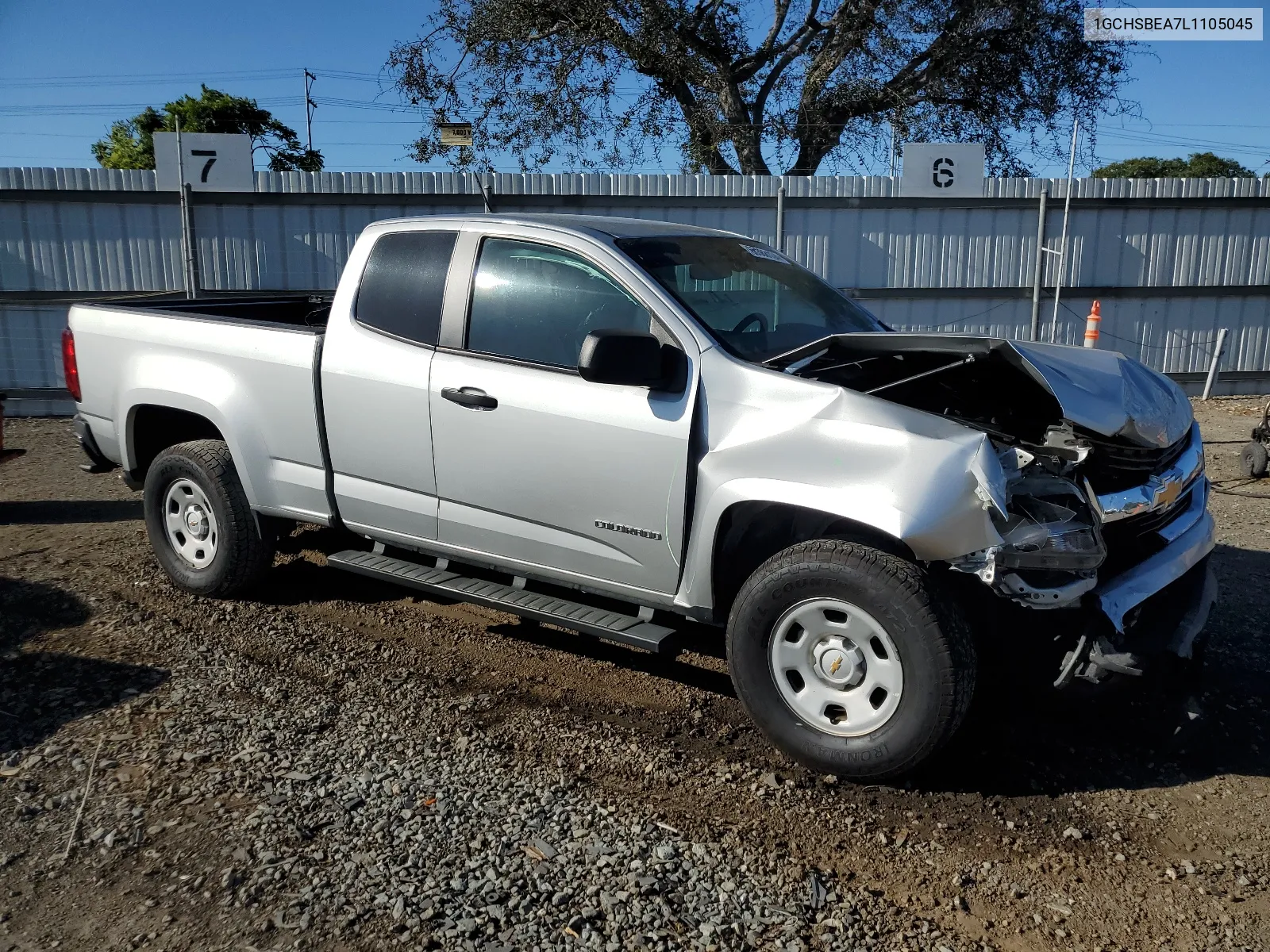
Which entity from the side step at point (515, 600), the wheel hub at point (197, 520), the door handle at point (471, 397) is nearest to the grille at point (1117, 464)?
the side step at point (515, 600)

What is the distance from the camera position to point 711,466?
12.7 ft

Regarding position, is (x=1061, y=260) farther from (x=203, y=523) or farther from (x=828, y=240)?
(x=203, y=523)

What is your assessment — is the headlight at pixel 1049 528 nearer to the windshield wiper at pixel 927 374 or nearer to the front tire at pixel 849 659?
the front tire at pixel 849 659

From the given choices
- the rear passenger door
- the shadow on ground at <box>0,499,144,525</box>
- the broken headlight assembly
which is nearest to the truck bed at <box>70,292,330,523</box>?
the rear passenger door

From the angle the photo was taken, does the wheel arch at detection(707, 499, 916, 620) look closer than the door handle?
Yes

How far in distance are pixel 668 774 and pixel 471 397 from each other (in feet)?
5.67

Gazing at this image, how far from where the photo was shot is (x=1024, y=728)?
413 cm

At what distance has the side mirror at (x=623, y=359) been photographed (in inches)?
149

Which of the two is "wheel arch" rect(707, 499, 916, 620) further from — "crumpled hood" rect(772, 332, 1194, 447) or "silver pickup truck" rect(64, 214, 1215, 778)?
"crumpled hood" rect(772, 332, 1194, 447)

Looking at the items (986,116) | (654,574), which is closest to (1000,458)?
(654,574)

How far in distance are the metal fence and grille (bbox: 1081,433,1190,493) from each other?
28.6ft

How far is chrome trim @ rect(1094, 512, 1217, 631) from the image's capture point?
3.52 metres

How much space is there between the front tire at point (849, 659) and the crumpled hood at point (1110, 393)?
2.79ft

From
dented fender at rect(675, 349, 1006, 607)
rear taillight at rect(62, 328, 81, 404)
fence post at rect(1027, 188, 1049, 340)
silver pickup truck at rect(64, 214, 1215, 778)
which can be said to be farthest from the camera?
fence post at rect(1027, 188, 1049, 340)
